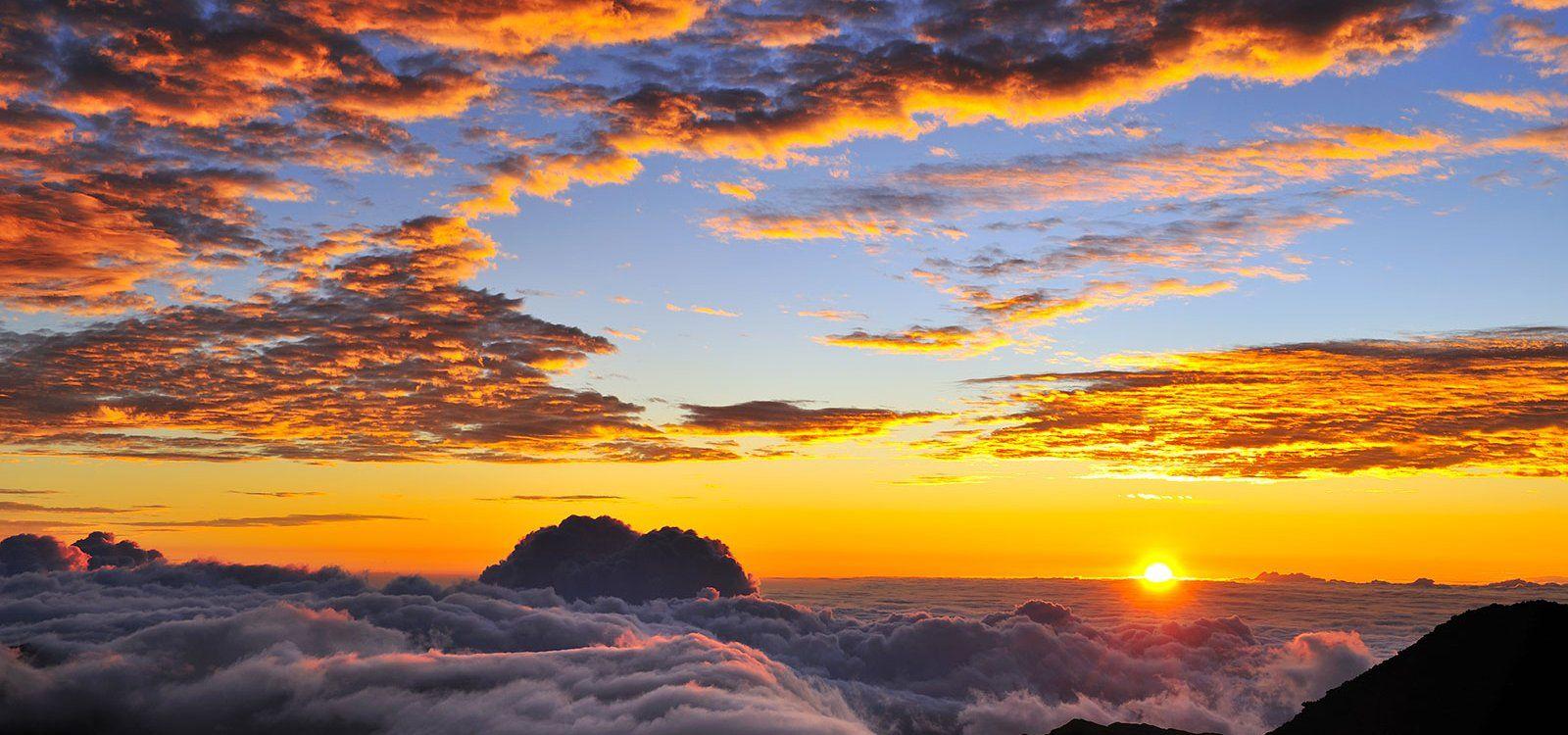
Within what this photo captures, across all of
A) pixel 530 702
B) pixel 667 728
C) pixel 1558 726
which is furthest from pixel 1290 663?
pixel 1558 726

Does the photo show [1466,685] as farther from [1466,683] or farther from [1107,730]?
[1107,730]

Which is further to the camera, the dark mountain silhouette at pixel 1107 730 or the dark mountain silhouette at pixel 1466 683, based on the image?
the dark mountain silhouette at pixel 1107 730

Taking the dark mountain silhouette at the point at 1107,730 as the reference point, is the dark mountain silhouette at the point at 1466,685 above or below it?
above

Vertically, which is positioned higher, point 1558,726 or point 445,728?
point 1558,726

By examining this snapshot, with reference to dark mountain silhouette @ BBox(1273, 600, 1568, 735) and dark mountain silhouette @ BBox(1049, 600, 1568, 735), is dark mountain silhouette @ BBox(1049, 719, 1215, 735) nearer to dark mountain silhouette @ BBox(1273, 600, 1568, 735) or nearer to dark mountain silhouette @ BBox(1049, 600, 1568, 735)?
dark mountain silhouette @ BBox(1049, 600, 1568, 735)

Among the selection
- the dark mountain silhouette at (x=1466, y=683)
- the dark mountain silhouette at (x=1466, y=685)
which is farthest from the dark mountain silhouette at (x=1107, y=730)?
the dark mountain silhouette at (x=1466, y=683)

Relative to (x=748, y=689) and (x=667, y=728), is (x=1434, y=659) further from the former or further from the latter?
(x=748, y=689)

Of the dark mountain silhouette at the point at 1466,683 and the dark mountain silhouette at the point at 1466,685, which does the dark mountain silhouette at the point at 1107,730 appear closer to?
the dark mountain silhouette at the point at 1466,685

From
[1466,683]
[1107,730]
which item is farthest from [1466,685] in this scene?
[1107,730]
